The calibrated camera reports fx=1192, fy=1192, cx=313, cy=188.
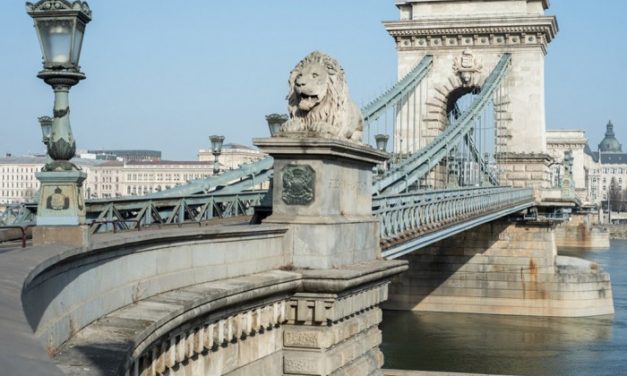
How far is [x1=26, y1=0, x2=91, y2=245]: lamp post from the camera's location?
7.78 m

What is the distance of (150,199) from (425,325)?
17067 millimetres

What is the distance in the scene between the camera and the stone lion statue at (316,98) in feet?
41.7

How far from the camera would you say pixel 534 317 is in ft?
137

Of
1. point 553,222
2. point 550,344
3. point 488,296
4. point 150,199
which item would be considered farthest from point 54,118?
point 553,222

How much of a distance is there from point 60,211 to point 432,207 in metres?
18.7

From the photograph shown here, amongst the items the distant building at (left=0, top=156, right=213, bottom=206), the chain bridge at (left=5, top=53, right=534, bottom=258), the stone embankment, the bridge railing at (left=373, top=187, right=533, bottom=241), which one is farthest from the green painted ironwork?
the stone embankment

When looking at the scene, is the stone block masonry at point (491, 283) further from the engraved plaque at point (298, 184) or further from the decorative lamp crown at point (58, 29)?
the decorative lamp crown at point (58, 29)

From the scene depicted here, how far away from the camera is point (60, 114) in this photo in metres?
7.82

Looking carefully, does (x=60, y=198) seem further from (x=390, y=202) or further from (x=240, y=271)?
(x=390, y=202)

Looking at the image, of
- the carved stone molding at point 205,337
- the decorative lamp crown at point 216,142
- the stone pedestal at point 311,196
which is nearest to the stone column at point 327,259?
the stone pedestal at point 311,196

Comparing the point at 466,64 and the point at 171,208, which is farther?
the point at 466,64

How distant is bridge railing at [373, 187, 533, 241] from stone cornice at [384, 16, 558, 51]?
743 centimetres

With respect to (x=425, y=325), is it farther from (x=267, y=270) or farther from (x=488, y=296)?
(x=267, y=270)

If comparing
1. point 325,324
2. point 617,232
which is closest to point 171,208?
point 325,324
